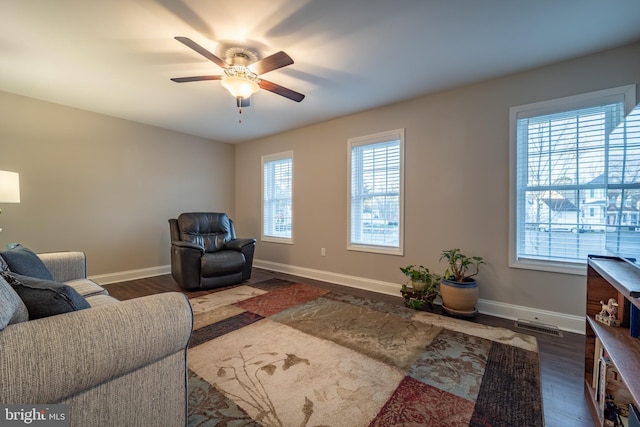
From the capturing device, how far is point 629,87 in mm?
2195

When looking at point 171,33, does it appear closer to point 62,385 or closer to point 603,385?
point 62,385

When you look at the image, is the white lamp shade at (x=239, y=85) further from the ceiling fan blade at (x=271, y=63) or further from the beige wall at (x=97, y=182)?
the beige wall at (x=97, y=182)

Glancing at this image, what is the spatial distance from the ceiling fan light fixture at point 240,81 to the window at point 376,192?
184cm

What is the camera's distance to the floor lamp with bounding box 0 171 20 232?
8.21 ft

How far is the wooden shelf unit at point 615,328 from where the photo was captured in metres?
1.02

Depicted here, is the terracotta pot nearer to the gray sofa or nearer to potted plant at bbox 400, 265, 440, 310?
potted plant at bbox 400, 265, 440, 310

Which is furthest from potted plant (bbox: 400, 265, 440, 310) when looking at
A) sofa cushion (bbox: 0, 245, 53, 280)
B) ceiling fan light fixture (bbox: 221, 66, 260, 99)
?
sofa cushion (bbox: 0, 245, 53, 280)

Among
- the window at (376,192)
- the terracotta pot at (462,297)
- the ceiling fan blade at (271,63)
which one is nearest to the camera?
the ceiling fan blade at (271,63)

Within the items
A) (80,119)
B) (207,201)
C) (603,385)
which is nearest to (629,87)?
(603,385)

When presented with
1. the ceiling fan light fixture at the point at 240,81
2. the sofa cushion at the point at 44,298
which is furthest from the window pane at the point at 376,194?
the sofa cushion at the point at 44,298

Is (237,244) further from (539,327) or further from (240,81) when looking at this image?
(539,327)

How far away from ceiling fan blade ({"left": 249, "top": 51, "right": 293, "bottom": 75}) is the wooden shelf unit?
7.53ft

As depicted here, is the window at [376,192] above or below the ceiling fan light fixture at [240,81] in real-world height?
below

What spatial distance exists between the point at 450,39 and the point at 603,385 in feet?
8.02
